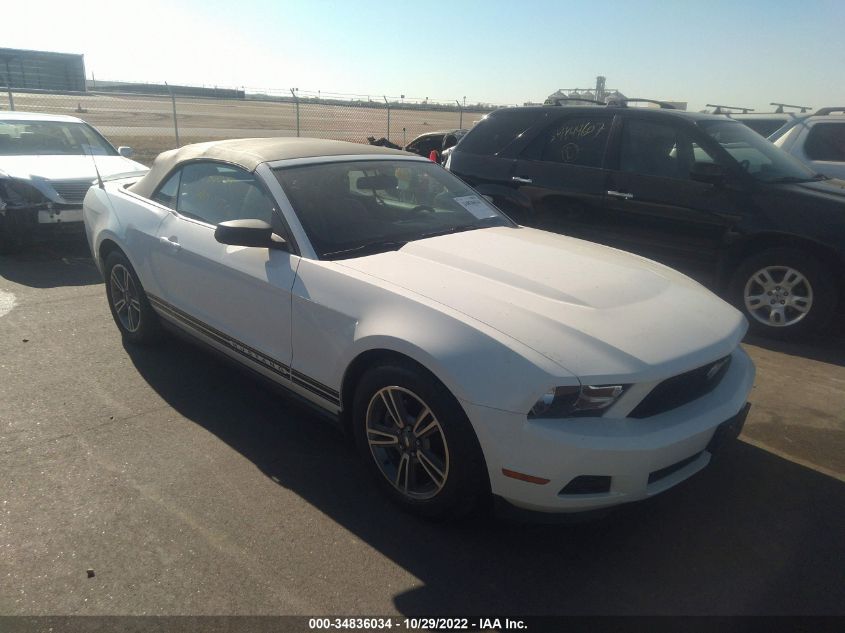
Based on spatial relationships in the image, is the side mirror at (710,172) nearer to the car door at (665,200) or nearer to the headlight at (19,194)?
the car door at (665,200)

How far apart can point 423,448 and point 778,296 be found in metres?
3.87

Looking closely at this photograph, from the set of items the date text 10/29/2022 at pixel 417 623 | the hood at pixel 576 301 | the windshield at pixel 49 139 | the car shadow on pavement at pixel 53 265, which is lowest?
the date text 10/29/2022 at pixel 417 623

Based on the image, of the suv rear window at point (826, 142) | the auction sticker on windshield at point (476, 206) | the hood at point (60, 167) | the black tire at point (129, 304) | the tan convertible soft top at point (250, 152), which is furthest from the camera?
the suv rear window at point (826, 142)

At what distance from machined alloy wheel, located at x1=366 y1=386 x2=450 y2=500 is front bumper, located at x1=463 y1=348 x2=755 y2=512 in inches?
10.4

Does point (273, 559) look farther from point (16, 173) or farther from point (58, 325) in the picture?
point (16, 173)

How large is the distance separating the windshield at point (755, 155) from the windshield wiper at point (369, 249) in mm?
3589

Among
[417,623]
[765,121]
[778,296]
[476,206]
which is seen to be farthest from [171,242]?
[765,121]

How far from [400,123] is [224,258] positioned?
80.1 ft

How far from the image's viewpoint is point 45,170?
7359 millimetres

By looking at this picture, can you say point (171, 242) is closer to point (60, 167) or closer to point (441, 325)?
point (441, 325)

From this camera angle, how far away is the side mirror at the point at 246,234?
10.5 feet

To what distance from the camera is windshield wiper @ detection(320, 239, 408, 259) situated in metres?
3.19

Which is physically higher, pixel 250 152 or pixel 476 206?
pixel 250 152

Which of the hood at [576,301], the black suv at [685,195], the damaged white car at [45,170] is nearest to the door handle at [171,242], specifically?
the hood at [576,301]
